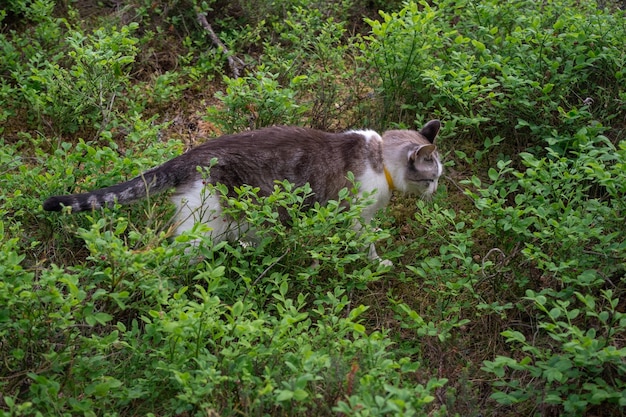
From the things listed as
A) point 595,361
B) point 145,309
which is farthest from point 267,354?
point 595,361

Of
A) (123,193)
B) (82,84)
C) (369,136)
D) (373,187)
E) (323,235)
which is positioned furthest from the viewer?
(82,84)

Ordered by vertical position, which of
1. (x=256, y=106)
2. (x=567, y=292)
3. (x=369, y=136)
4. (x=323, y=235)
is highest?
(x=256, y=106)

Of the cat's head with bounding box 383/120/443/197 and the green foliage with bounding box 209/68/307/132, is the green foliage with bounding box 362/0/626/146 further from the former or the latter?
the green foliage with bounding box 209/68/307/132

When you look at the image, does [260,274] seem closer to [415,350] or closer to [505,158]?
[415,350]

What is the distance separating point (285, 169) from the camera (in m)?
4.85

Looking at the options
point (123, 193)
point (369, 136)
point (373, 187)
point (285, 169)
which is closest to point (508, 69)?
point (369, 136)

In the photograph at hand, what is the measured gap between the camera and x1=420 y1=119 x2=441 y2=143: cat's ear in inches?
210

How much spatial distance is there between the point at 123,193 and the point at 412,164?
82.7 inches

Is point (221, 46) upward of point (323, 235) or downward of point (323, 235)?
upward

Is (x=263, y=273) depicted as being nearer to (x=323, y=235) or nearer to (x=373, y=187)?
(x=323, y=235)

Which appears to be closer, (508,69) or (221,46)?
(508,69)

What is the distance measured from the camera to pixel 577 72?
5664 millimetres

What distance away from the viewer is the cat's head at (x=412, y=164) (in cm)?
507

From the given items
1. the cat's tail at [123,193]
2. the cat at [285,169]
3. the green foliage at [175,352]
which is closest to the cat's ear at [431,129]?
the cat at [285,169]
